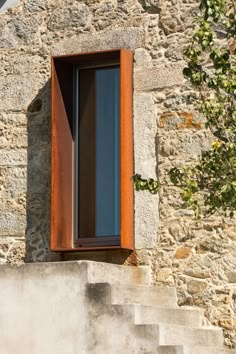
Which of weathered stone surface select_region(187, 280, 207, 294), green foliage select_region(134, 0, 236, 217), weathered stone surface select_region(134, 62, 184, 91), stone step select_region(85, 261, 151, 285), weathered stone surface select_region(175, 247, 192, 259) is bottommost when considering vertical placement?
weathered stone surface select_region(187, 280, 207, 294)

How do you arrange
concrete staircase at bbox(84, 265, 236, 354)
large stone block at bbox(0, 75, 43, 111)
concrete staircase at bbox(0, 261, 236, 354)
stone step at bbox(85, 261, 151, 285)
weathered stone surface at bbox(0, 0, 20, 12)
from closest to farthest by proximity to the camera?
concrete staircase at bbox(84, 265, 236, 354)
concrete staircase at bbox(0, 261, 236, 354)
stone step at bbox(85, 261, 151, 285)
large stone block at bbox(0, 75, 43, 111)
weathered stone surface at bbox(0, 0, 20, 12)

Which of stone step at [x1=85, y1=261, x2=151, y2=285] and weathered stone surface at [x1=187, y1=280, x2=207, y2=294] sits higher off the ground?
stone step at [x1=85, y1=261, x2=151, y2=285]

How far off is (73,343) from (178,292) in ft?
4.28

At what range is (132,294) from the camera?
11.1 metres

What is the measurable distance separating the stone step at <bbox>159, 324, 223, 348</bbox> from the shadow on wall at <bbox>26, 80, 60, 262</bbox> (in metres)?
1.87

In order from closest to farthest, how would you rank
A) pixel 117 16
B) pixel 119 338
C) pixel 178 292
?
pixel 119 338
pixel 178 292
pixel 117 16

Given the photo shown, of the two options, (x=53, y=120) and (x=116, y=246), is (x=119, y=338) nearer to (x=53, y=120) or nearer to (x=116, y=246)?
(x=116, y=246)

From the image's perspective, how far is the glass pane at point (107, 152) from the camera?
12.1 meters

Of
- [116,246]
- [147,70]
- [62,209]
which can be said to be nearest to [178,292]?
[116,246]

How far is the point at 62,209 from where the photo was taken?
12.2 m

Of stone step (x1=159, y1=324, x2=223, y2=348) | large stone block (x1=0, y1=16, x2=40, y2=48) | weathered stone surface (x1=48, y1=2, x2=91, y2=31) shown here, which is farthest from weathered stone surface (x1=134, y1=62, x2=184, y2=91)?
stone step (x1=159, y1=324, x2=223, y2=348)

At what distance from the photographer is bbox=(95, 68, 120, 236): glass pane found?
12.1 meters

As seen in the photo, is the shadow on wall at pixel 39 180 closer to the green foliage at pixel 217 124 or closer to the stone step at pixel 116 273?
the stone step at pixel 116 273

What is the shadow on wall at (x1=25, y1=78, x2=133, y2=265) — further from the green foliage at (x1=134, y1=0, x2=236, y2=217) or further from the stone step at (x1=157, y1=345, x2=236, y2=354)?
the green foliage at (x1=134, y1=0, x2=236, y2=217)
